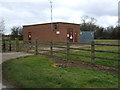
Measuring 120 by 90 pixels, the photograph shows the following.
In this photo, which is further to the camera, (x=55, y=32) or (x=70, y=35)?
(x=70, y=35)

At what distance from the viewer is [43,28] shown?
2503 cm

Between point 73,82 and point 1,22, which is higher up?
point 1,22

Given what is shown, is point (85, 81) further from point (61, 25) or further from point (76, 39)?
point (76, 39)

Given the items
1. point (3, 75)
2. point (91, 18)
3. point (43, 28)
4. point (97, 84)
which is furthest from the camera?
point (91, 18)

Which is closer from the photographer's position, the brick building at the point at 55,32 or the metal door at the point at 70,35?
the brick building at the point at 55,32

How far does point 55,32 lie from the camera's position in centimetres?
2359

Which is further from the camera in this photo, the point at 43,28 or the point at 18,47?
the point at 43,28

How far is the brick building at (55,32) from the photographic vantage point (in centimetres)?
2356

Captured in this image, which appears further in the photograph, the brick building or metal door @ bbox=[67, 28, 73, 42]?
metal door @ bbox=[67, 28, 73, 42]

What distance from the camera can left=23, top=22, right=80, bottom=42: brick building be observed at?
23.6 meters

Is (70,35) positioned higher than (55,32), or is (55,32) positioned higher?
(55,32)

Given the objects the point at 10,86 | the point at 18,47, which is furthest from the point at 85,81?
the point at 18,47

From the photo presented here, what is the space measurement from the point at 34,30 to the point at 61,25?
210 inches

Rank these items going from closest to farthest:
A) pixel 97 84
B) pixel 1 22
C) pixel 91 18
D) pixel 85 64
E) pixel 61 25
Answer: pixel 97 84
pixel 85 64
pixel 61 25
pixel 1 22
pixel 91 18
